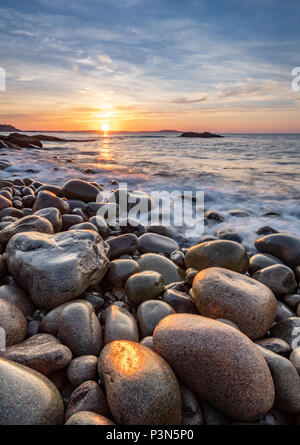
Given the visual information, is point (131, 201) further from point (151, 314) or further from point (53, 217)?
point (151, 314)

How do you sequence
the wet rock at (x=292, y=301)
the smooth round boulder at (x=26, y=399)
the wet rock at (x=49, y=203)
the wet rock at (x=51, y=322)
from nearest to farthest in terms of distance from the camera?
the smooth round boulder at (x=26, y=399)
the wet rock at (x=51, y=322)
the wet rock at (x=292, y=301)
the wet rock at (x=49, y=203)

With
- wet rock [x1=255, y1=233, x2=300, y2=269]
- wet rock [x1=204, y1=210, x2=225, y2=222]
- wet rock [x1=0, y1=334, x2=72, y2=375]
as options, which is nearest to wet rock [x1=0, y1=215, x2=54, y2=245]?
wet rock [x1=0, y1=334, x2=72, y2=375]

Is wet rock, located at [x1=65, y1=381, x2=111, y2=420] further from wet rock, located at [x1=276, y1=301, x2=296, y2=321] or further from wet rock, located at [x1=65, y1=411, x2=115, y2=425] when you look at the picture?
wet rock, located at [x1=276, y1=301, x2=296, y2=321]

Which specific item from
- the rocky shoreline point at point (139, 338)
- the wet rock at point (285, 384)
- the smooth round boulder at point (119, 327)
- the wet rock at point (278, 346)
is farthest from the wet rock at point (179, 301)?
the wet rock at point (285, 384)

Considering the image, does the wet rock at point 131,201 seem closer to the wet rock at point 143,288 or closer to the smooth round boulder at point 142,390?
the wet rock at point 143,288

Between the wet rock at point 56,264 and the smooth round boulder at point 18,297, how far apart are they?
0.23 ft

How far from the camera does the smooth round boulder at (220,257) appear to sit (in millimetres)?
3490

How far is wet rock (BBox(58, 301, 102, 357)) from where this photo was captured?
1.97m

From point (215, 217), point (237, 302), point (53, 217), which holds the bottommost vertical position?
point (237, 302)

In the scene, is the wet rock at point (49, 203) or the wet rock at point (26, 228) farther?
the wet rock at point (49, 203)

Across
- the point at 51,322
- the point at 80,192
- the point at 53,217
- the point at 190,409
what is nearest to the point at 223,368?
the point at 190,409

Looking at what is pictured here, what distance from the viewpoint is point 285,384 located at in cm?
170

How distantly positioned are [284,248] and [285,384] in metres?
2.62

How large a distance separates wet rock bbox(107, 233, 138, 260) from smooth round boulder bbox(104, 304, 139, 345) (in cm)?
138
